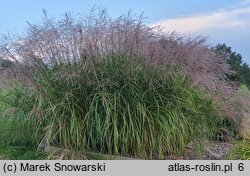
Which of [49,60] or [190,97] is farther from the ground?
[49,60]

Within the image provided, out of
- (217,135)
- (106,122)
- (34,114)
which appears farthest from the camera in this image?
(217,135)

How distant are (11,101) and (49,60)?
2.69ft

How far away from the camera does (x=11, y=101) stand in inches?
224

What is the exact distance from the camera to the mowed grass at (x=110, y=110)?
494 cm

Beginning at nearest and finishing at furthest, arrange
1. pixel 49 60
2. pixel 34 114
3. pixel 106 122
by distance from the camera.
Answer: pixel 106 122, pixel 34 114, pixel 49 60

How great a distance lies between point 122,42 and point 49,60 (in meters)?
1.03

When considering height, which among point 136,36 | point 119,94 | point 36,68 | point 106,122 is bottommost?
point 106,122

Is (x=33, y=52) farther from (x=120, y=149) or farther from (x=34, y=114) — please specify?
(x=120, y=149)

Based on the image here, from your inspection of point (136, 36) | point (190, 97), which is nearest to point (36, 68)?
point (136, 36)

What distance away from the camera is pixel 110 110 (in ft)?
16.0

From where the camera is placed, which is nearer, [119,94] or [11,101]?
[119,94]

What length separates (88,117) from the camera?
4961 millimetres

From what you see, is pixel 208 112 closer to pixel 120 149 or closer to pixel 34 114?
pixel 120 149

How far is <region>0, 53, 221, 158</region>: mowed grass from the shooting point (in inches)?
194
